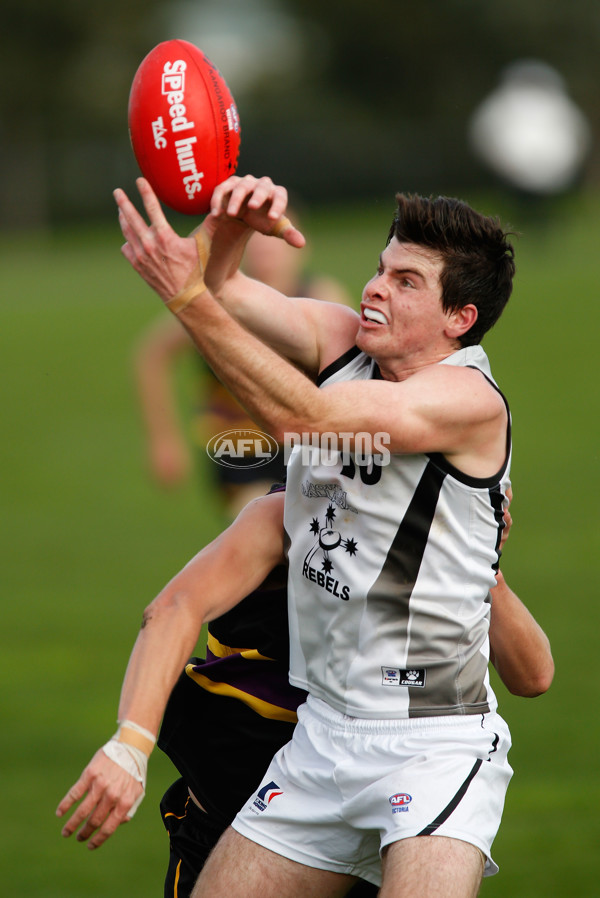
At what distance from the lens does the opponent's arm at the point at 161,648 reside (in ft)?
10.6

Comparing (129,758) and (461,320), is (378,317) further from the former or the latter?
(129,758)

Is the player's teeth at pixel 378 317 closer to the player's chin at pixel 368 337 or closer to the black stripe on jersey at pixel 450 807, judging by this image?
the player's chin at pixel 368 337

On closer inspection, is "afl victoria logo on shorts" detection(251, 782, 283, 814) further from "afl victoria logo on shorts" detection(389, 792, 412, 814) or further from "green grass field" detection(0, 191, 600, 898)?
"green grass field" detection(0, 191, 600, 898)

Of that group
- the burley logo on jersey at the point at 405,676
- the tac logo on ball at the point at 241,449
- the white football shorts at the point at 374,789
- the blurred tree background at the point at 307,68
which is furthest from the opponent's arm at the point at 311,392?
the blurred tree background at the point at 307,68

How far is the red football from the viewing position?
11.7ft

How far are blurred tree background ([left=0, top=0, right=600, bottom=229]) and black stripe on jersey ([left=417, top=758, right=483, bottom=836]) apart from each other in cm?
4030

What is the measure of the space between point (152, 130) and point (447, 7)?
4903 cm

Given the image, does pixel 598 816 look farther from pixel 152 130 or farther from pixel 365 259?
pixel 365 259

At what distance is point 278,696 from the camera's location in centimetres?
397

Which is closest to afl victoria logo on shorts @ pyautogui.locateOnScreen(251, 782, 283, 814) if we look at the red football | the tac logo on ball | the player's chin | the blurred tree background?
the player's chin

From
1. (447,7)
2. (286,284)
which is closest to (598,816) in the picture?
(286,284)

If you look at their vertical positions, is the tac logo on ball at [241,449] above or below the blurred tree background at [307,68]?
above

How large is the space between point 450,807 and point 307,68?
50.3 metres

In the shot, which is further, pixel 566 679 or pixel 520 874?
pixel 566 679
